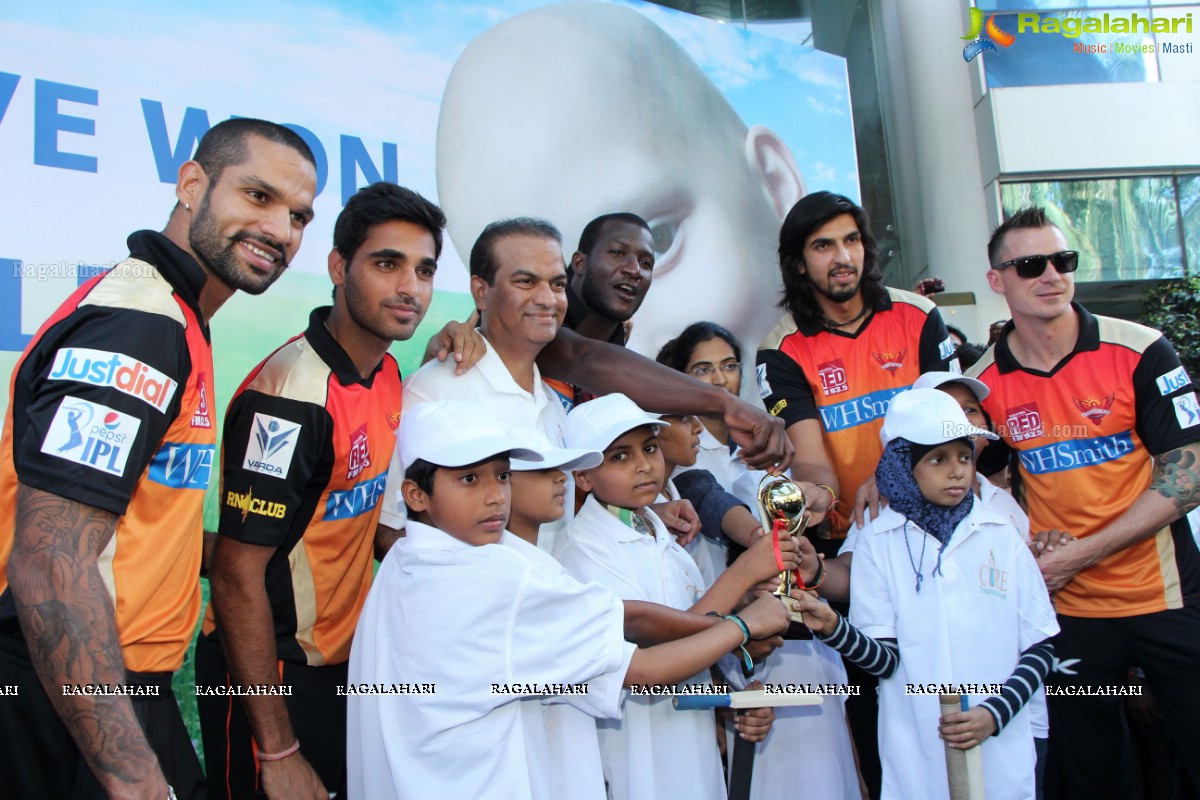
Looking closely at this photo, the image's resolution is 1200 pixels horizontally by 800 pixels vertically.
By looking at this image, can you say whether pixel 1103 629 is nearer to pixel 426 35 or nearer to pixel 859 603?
pixel 859 603

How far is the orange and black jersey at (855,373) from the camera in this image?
12.0 feet

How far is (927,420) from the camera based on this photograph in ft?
9.96

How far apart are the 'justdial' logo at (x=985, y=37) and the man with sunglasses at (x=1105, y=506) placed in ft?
28.6

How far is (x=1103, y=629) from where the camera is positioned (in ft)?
11.3

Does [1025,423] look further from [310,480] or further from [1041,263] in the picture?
[310,480]

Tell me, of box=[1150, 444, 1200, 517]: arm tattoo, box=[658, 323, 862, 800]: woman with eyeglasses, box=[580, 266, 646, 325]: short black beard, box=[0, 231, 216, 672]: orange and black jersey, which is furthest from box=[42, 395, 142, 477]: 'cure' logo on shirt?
box=[1150, 444, 1200, 517]: arm tattoo

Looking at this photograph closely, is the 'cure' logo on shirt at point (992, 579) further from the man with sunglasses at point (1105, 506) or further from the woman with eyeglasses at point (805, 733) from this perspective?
the woman with eyeglasses at point (805, 733)

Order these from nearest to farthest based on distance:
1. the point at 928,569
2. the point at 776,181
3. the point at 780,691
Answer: the point at 780,691 < the point at 928,569 < the point at 776,181

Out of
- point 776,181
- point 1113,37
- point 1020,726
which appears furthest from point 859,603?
point 1113,37

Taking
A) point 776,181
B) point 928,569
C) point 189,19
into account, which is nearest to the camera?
point 928,569

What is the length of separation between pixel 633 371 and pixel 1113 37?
11.0 metres

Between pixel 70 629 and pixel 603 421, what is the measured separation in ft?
5.27

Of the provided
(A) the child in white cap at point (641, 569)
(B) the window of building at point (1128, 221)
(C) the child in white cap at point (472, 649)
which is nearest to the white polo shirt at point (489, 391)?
(A) the child in white cap at point (641, 569)

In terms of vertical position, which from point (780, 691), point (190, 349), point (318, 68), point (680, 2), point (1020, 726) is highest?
point (680, 2)
